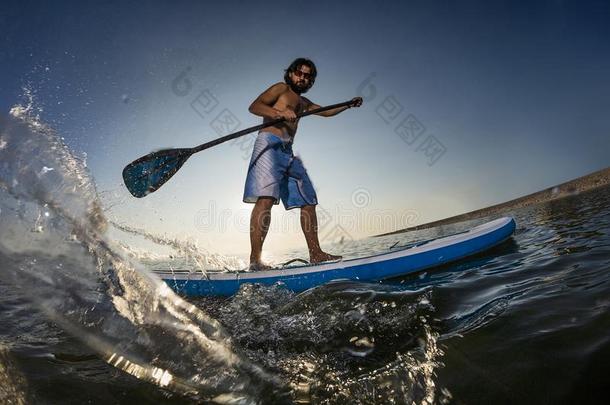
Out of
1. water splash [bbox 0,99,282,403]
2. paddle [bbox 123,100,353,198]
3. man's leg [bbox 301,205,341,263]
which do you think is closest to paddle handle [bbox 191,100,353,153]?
paddle [bbox 123,100,353,198]

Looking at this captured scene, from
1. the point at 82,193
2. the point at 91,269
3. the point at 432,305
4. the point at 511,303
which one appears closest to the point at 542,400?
the point at 511,303

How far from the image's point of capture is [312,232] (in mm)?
4836

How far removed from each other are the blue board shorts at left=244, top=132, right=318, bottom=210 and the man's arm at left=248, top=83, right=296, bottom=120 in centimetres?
34

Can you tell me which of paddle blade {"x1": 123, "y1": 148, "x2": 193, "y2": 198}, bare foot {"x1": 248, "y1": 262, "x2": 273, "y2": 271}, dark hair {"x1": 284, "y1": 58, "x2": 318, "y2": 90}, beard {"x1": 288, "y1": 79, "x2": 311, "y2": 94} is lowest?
bare foot {"x1": 248, "y1": 262, "x2": 273, "y2": 271}

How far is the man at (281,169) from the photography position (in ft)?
14.9

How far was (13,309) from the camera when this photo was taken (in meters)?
3.72

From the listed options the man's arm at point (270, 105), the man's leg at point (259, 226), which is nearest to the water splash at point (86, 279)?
the man's leg at point (259, 226)

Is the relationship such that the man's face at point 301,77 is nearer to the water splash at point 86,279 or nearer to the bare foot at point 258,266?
the bare foot at point 258,266

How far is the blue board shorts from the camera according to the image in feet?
15.2

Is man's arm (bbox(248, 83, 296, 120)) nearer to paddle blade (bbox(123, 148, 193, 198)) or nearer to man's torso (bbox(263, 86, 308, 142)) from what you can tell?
man's torso (bbox(263, 86, 308, 142))

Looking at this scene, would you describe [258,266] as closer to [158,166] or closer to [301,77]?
[158,166]

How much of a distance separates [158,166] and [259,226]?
2.08m

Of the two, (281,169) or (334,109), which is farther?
(334,109)

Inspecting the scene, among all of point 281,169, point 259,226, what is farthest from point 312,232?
point 281,169
